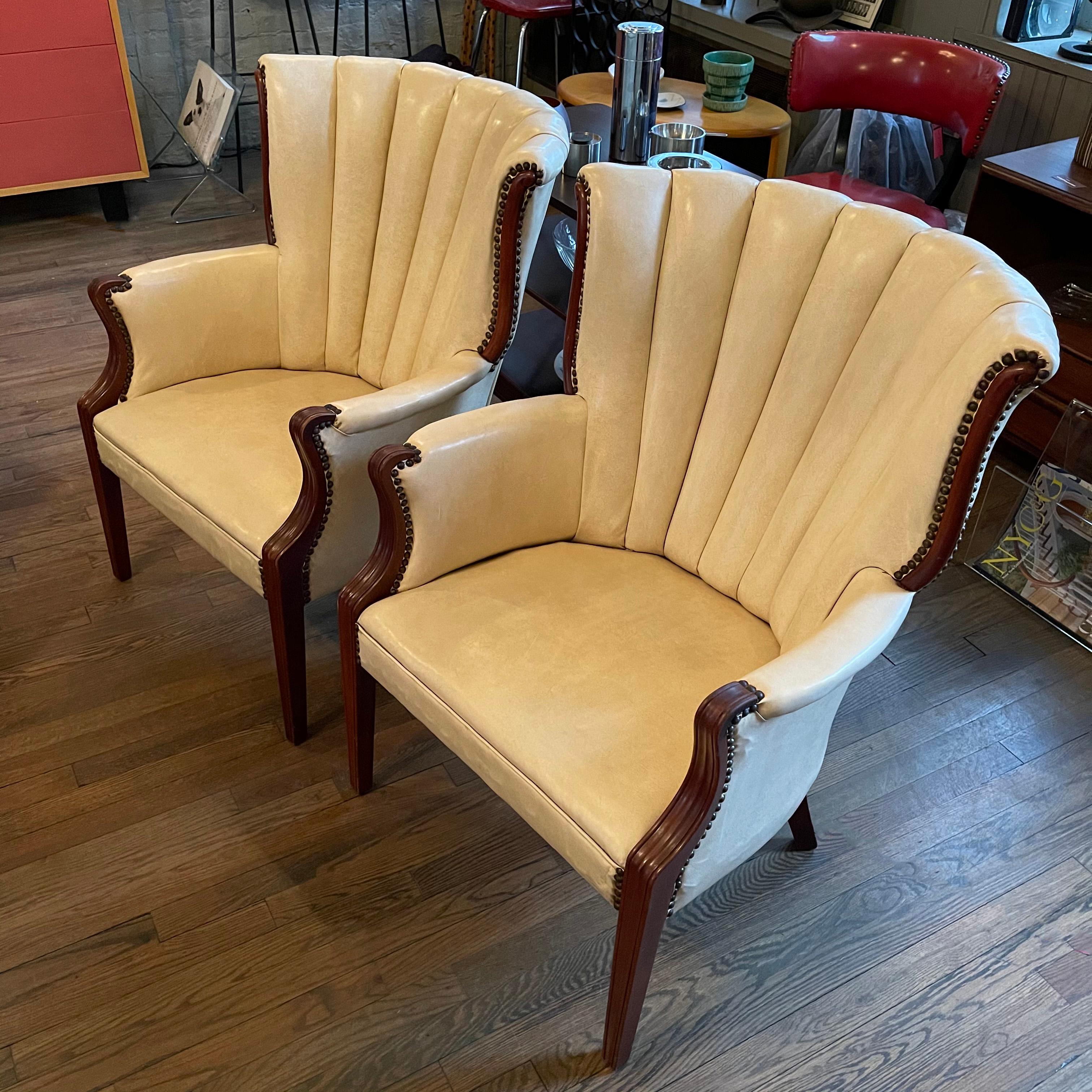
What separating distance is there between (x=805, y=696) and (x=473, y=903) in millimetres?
713

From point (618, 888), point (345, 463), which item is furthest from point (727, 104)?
point (618, 888)

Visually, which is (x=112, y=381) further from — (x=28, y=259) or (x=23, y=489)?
(x=28, y=259)

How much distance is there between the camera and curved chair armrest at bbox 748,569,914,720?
1101mm

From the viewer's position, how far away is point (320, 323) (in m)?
2.04

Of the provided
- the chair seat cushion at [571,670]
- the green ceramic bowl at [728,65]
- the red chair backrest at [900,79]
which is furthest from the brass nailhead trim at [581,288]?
the green ceramic bowl at [728,65]

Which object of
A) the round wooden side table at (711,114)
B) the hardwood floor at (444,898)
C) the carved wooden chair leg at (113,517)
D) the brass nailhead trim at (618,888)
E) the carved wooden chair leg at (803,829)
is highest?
the round wooden side table at (711,114)

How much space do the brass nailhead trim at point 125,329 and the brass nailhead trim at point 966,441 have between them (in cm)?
138

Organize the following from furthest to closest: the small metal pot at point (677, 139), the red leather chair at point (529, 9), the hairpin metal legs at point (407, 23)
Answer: the hairpin metal legs at point (407, 23) < the red leather chair at point (529, 9) < the small metal pot at point (677, 139)

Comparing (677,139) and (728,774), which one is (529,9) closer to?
(677,139)

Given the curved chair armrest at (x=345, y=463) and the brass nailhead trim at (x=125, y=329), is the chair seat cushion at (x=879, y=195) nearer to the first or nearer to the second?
the curved chair armrest at (x=345, y=463)

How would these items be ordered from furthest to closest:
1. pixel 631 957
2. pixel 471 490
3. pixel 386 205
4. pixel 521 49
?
1. pixel 521 49
2. pixel 386 205
3. pixel 471 490
4. pixel 631 957

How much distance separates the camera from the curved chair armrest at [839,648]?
110 centimetres

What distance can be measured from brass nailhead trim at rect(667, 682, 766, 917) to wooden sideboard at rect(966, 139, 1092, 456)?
1486 mm

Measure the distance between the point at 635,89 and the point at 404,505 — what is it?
1294 millimetres
